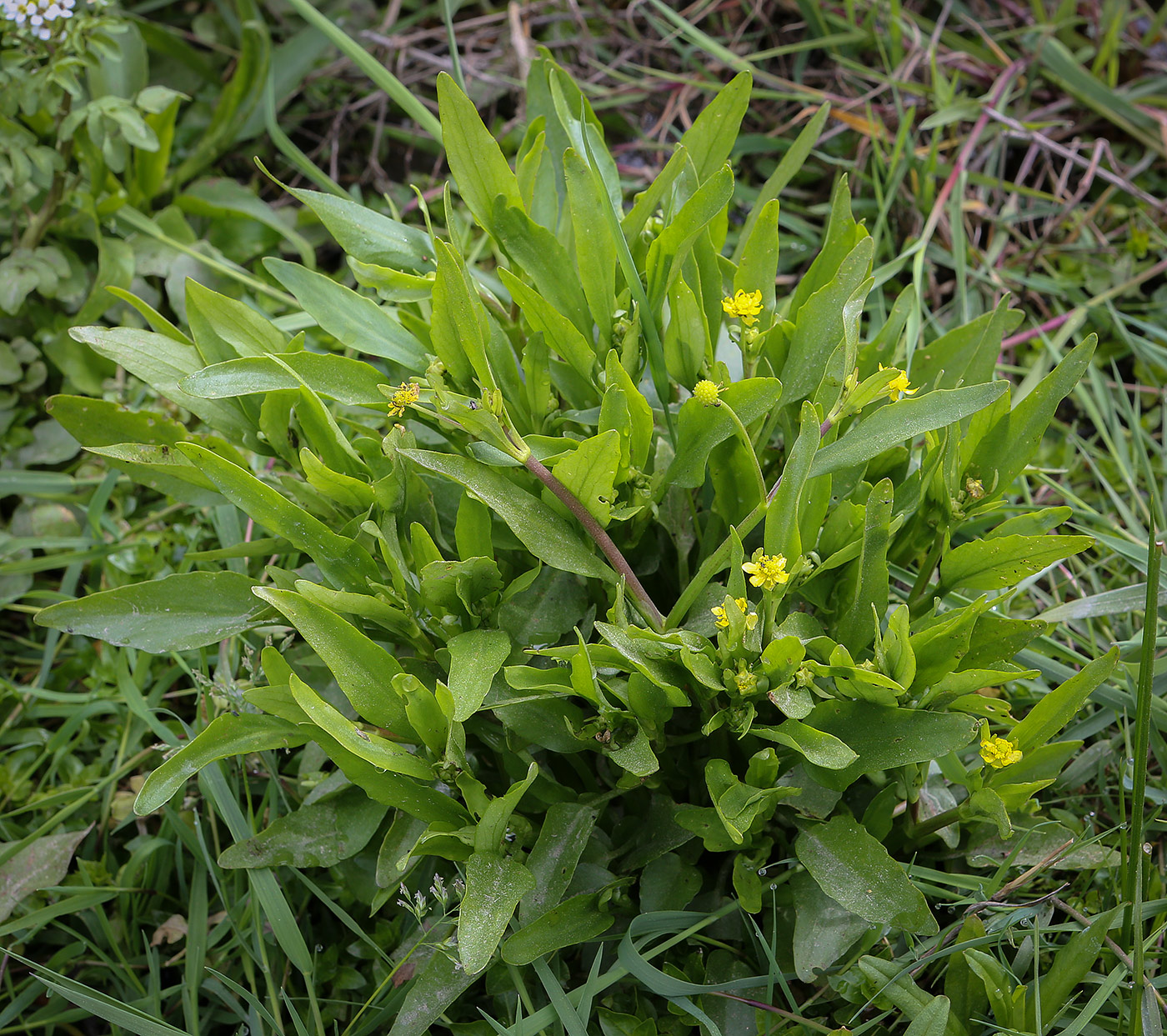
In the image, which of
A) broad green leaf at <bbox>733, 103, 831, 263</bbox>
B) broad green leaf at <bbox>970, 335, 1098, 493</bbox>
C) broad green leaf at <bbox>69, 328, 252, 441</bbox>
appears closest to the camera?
broad green leaf at <bbox>970, 335, 1098, 493</bbox>

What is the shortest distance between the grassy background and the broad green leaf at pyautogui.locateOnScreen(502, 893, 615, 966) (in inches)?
9.4

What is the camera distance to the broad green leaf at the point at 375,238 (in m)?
1.50

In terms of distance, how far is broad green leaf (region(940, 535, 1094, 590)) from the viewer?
1.25m

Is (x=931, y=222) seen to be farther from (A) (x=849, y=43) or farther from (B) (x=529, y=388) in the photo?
(B) (x=529, y=388)

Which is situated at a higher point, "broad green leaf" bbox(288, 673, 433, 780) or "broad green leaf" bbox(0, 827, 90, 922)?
"broad green leaf" bbox(288, 673, 433, 780)

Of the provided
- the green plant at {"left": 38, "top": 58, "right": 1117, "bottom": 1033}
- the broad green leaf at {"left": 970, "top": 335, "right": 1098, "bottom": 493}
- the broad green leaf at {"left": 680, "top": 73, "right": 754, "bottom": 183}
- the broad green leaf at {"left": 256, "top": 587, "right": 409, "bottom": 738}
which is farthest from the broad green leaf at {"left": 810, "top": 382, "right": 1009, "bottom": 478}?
the broad green leaf at {"left": 256, "top": 587, "right": 409, "bottom": 738}

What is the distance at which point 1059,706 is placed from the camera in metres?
1.28

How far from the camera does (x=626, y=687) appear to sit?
1.26 metres

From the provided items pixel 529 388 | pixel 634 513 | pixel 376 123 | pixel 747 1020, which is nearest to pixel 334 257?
pixel 376 123

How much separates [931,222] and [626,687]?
60.9 inches

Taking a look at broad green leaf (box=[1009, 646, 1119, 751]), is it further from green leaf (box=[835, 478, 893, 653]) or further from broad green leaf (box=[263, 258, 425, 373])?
broad green leaf (box=[263, 258, 425, 373])

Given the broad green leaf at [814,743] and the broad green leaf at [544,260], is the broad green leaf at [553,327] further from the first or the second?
the broad green leaf at [814,743]

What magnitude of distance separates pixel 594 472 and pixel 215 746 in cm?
60

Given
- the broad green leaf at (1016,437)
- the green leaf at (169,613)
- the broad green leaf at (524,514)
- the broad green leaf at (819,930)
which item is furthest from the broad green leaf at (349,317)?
the broad green leaf at (819,930)
